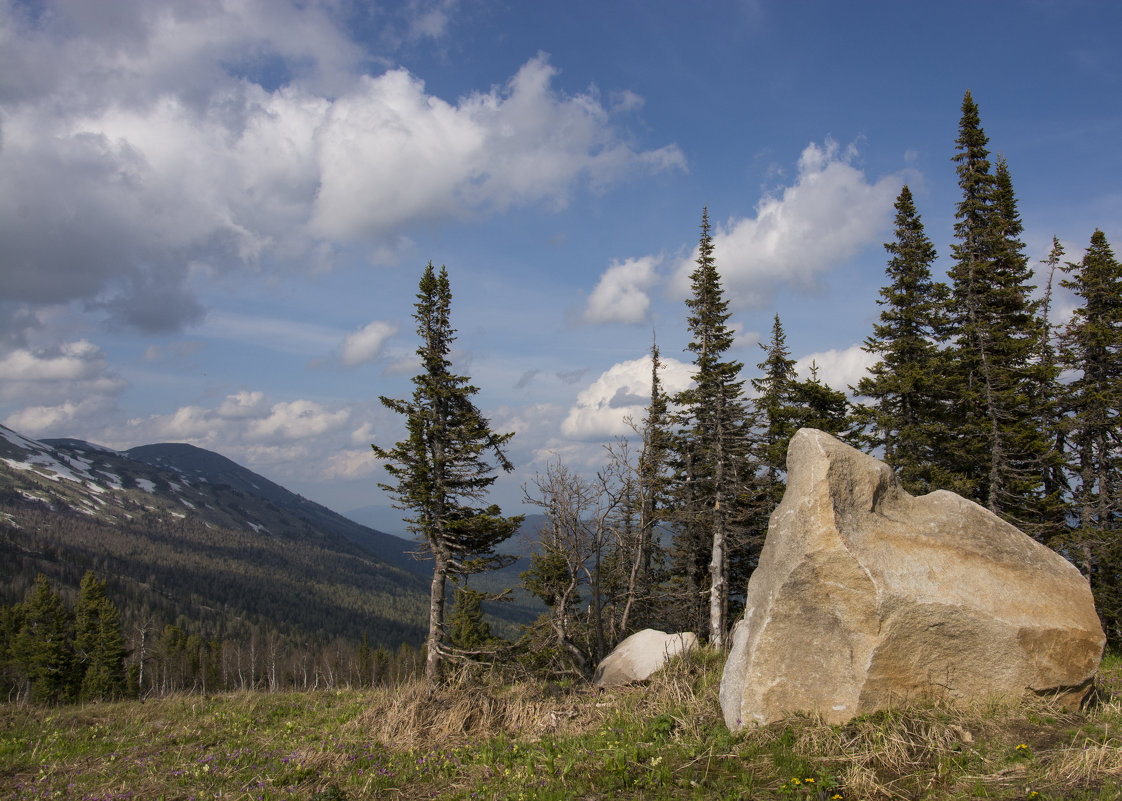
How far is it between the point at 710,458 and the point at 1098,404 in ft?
49.3

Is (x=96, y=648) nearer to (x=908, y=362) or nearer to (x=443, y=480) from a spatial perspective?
(x=443, y=480)

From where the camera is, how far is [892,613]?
7.04m

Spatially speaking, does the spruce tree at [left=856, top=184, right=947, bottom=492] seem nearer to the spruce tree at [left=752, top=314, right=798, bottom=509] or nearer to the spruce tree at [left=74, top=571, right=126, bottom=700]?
the spruce tree at [left=752, top=314, right=798, bottom=509]

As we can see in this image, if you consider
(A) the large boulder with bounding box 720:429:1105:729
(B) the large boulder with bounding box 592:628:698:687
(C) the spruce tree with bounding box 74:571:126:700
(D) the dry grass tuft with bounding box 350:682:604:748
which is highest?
(A) the large boulder with bounding box 720:429:1105:729

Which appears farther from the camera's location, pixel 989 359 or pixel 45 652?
pixel 45 652

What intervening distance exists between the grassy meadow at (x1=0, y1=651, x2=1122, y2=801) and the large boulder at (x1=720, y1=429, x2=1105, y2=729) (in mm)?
337

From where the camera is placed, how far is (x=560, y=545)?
20.8 m

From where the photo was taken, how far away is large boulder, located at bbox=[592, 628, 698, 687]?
1456cm

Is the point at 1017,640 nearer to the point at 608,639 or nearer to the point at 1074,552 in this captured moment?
the point at 608,639

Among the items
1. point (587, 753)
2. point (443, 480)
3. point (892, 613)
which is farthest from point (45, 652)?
point (892, 613)

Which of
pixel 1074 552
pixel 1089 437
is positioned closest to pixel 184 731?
pixel 1074 552

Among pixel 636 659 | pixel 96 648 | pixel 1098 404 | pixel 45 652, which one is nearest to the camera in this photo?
pixel 636 659

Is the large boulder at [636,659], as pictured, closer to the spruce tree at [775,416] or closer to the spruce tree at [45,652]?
the spruce tree at [775,416]

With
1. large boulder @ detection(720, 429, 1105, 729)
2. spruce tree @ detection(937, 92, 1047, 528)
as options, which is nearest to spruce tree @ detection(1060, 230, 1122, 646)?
spruce tree @ detection(937, 92, 1047, 528)
